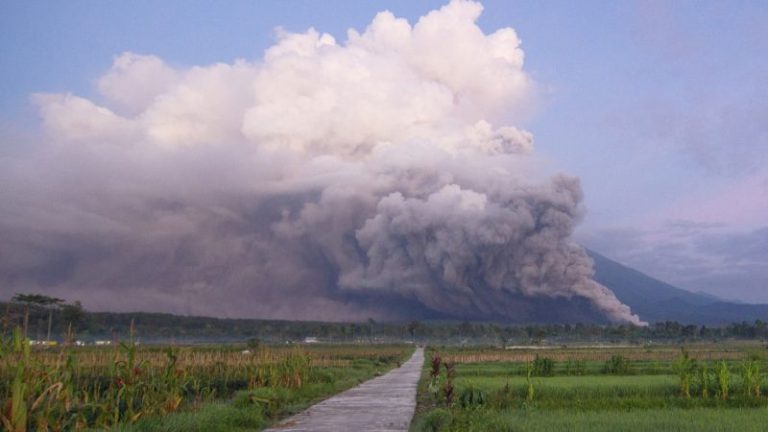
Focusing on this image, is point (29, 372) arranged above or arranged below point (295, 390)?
above

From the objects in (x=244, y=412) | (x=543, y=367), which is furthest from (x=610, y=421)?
(x=543, y=367)

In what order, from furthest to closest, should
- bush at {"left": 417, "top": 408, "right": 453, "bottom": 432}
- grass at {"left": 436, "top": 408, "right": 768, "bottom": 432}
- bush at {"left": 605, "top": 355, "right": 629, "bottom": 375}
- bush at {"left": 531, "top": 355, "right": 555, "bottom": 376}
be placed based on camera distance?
bush at {"left": 605, "top": 355, "right": 629, "bottom": 375} → bush at {"left": 531, "top": 355, "right": 555, "bottom": 376} → grass at {"left": 436, "top": 408, "right": 768, "bottom": 432} → bush at {"left": 417, "top": 408, "right": 453, "bottom": 432}

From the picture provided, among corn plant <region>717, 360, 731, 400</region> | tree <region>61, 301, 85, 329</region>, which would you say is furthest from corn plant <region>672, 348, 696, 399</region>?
tree <region>61, 301, 85, 329</region>

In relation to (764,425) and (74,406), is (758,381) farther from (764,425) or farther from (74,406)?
(74,406)

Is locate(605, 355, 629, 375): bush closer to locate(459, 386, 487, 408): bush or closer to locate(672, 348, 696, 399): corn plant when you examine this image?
locate(672, 348, 696, 399): corn plant

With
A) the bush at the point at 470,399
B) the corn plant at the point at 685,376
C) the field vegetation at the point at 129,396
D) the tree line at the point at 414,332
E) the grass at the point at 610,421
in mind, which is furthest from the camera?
the tree line at the point at 414,332

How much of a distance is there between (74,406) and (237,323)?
194 meters

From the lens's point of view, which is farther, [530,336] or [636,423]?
[530,336]

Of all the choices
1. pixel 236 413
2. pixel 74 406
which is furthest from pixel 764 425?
pixel 74 406

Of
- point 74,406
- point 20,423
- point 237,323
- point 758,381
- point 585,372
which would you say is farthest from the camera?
point 237,323

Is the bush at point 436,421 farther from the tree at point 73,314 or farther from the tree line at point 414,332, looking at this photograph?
the tree line at point 414,332

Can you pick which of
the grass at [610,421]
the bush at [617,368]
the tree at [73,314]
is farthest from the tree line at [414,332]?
the grass at [610,421]

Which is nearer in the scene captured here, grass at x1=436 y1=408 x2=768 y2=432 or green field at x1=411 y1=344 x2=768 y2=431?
grass at x1=436 y1=408 x2=768 y2=432

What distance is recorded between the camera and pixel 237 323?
199875 mm
